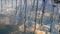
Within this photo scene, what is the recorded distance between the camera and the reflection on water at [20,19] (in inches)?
130

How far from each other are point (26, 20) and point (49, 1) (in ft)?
2.70

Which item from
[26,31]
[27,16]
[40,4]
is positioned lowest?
[26,31]

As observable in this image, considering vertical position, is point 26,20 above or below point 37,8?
below

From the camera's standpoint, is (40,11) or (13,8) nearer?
(40,11)

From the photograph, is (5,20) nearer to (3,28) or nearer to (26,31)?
(3,28)

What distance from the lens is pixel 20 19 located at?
145 inches

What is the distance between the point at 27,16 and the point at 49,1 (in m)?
0.72

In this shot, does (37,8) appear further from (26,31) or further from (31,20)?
(26,31)

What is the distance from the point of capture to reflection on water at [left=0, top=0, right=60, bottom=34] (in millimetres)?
3305

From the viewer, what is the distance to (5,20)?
370 centimetres

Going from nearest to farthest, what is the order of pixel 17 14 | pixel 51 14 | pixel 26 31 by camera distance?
pixel 26 31 → pixel 51 14 → pixel 17 14

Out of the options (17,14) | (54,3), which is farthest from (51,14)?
(17,14)

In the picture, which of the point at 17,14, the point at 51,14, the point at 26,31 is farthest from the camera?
the point at 17,14

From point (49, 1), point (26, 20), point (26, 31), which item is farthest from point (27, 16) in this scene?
point (49, 1)
